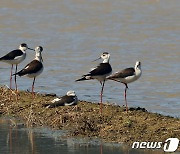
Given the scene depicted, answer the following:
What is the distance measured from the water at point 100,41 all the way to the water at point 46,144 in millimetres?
3607

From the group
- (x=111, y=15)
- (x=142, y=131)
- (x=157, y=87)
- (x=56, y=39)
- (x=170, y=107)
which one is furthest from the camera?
(x=111, y=15)

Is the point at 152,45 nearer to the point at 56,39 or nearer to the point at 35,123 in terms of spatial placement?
the point at 56,39

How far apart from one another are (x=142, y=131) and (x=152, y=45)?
1274 cm

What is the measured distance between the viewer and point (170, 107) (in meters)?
18.0

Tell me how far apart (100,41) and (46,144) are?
14.4m

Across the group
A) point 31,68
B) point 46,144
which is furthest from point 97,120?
point 31,68

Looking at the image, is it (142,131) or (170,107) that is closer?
(142,131)

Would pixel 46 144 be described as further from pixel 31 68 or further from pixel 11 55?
pixel 11 55

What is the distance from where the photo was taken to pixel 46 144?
13750 mm

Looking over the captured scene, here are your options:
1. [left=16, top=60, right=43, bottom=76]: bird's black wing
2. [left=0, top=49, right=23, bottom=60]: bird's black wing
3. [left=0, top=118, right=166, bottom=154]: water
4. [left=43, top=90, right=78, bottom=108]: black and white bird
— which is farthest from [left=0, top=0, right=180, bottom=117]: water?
[left=0, top=118, right=166, bottom=154]: water

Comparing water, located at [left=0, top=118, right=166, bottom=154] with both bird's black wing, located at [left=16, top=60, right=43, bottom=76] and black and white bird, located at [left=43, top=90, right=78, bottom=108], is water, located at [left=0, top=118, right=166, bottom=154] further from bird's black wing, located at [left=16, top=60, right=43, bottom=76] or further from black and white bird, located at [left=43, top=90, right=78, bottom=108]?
bird's black wing, located at [left=16, top=60, right=43, bottom=76]

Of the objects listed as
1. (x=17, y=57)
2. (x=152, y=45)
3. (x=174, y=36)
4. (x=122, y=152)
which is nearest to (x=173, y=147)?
(x=122, y=152)

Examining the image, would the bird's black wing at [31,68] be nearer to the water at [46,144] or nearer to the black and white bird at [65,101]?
the black and white bird at [65,101]

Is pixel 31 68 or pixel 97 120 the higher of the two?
pixel 31 68
